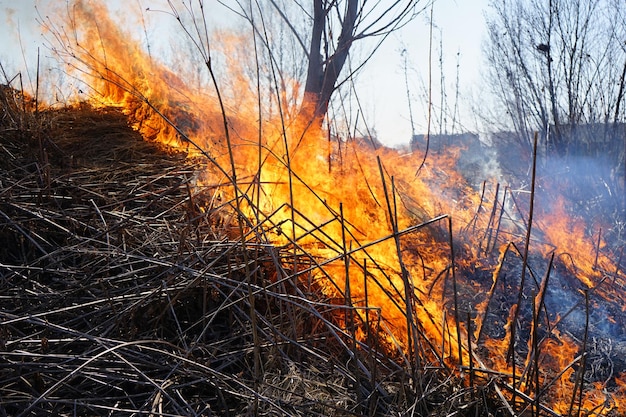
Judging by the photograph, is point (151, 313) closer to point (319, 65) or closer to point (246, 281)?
point (246, 281)

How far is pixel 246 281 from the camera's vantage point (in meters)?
2.79

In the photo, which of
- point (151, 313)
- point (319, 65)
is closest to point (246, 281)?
point (151, 313)

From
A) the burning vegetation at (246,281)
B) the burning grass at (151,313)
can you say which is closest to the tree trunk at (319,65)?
the burning vegetation at (246,281)

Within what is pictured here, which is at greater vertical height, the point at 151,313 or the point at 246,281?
the point at 246,281

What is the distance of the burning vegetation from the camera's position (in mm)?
2305

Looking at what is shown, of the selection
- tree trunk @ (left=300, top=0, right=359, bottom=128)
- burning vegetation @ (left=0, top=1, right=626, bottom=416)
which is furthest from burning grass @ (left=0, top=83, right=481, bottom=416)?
tree trunk @ (left=300, top=0, right=359, bottom=128)

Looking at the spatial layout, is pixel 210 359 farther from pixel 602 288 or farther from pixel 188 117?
pixel 602 288

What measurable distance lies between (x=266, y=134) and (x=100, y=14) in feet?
7.02

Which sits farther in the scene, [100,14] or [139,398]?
[100,14]

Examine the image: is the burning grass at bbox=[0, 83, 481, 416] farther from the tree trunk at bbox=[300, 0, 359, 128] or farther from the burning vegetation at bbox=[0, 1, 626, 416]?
the tree trunk at bbox=[300, 0, 359, 128]

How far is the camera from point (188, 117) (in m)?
5.57

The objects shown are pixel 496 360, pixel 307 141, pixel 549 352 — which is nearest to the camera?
pixel 496 360

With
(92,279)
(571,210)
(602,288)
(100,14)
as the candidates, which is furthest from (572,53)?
(92,279)

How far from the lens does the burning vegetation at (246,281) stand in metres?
2.30
